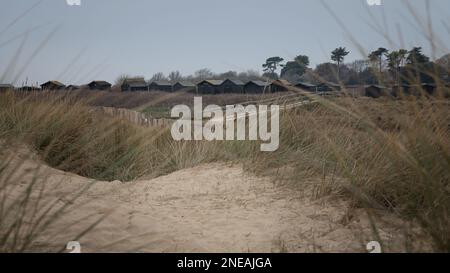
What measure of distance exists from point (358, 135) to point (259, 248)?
2491 millimetres

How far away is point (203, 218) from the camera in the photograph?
9.83 ft

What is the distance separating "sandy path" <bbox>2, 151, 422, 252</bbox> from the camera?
2.27 metres

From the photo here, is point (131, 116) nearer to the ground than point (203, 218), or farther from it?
farther from it

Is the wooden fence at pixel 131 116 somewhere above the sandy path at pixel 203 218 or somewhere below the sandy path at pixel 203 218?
above

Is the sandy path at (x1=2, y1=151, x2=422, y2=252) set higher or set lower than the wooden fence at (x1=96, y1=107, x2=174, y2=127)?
lower

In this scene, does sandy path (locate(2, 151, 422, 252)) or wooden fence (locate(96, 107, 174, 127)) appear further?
wooden fence (locate(96, 107, 174, 127))

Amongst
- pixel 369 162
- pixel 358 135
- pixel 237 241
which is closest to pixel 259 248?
pixel 237 241

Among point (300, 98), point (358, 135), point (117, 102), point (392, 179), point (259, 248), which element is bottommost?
point (259, 248)

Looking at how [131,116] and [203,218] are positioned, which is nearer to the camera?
[203,218]

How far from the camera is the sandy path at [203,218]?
227cm

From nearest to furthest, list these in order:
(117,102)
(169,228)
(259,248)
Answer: (259,248) → (169,228) → (117,102)

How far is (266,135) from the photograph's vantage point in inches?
192

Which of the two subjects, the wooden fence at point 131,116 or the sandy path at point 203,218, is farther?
the wooden fence at point 131,116
